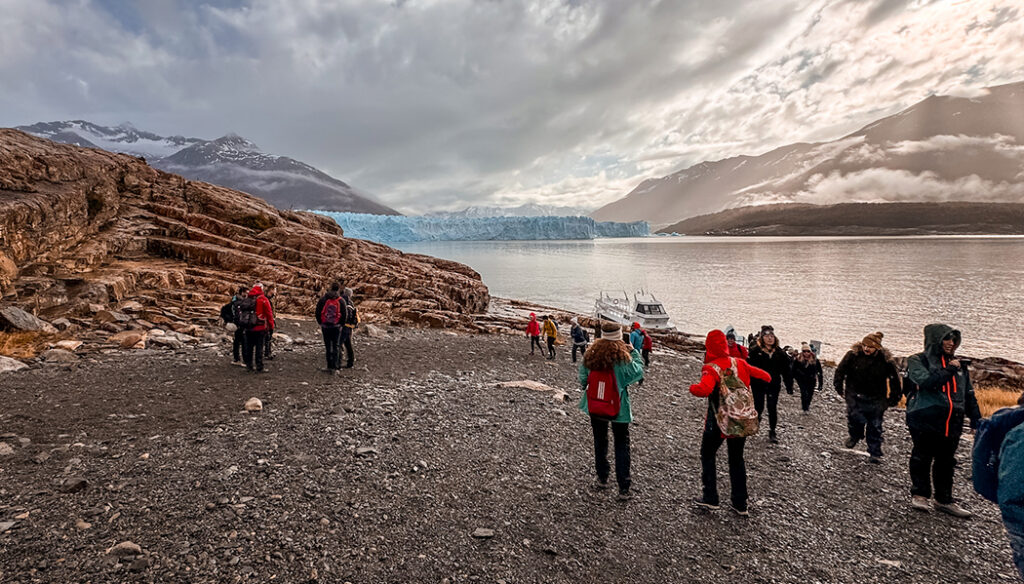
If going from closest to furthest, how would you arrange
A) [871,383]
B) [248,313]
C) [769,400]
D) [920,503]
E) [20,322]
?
[920,503] → [871,383] → [769,400] → [248,313] → [20,322]

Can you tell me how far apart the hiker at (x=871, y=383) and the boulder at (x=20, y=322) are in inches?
782

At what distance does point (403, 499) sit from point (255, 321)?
7210 millimetres

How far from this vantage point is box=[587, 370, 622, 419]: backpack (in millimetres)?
5738

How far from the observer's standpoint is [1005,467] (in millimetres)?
2586

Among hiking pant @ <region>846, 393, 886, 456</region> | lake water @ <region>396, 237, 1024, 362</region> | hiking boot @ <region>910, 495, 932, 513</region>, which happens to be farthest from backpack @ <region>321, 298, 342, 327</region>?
lake water @ <region>396, 237, 1024, 362</region>

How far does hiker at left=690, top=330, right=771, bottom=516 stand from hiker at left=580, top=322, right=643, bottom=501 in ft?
2.89

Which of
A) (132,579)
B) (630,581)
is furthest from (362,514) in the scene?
(630,581)

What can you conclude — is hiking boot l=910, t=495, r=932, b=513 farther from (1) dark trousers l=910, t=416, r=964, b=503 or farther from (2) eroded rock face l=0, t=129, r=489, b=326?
(2) eroded rock face l=0, t=129, r=489, b=326

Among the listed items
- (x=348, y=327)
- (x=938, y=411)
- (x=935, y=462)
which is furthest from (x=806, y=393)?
(x=348, y=327)

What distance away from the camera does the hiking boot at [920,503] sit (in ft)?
19.4

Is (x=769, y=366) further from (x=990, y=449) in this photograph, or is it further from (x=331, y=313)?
(x=331, y=313)

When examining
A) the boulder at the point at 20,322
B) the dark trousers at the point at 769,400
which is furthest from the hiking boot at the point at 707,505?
the boulder at the point at 20,322

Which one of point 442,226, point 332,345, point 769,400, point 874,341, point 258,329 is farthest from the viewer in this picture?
point 442,226

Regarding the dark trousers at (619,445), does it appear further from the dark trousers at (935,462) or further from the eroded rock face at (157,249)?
the eroded rock face at (157,249)
